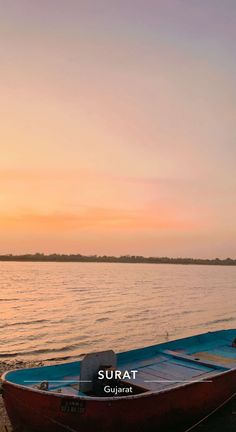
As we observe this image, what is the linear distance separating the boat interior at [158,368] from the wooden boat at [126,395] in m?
0.02

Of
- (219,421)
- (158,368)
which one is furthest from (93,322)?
(219,421)

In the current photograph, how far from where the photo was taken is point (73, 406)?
8297mm

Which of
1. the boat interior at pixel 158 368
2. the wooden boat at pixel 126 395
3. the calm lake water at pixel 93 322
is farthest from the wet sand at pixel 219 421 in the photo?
the calm lake water at pixel 93 322

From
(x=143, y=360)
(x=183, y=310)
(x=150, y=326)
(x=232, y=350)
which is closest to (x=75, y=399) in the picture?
(x=143, y=360)

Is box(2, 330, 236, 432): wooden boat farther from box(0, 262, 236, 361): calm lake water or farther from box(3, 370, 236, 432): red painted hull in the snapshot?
box(0, 262, 236, 361): calm lake water

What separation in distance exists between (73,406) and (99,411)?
0.58 metres

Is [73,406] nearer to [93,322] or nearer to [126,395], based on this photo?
[126,395]

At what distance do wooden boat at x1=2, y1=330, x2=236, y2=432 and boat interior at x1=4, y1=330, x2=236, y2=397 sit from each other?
0.08ft

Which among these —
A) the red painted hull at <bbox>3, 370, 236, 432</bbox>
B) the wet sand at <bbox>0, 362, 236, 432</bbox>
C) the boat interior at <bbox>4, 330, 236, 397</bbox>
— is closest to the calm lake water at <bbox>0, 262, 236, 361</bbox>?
the boat interior at <bbox>4, 330, 236, 397</bbox>

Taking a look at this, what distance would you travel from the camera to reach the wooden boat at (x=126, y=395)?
8.43 meters

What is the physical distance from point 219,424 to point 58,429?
452cm

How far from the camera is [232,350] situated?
47.6 feet

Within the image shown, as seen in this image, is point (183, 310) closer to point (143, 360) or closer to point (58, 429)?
point (143, 360)

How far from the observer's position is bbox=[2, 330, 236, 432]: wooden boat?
843 cm
